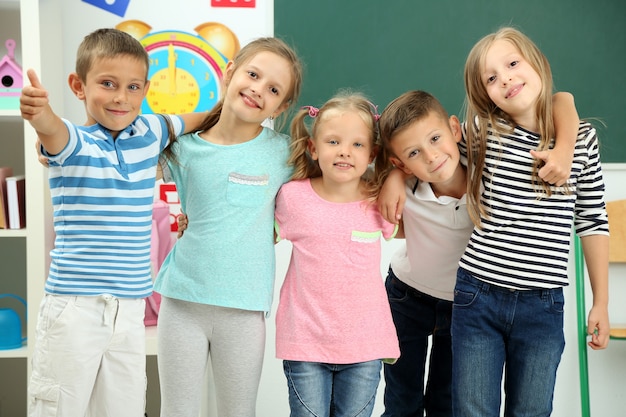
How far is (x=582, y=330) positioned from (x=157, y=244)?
153cm

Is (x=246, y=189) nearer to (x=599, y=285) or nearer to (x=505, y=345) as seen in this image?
(x=505, y=345)

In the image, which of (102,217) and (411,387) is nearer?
(102,217)

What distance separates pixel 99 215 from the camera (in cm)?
146

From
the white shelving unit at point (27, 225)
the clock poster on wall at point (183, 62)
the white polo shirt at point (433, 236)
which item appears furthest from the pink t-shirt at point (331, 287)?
the clock poster on wall at point (183, 62)

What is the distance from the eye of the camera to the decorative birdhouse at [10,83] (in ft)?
7.83

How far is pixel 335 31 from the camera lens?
8.72 feet

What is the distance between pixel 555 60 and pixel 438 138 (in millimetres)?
1288

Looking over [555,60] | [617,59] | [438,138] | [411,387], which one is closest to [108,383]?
[411,387]

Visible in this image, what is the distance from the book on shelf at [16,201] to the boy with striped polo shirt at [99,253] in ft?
3.12

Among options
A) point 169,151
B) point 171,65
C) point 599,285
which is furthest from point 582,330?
point 171,65

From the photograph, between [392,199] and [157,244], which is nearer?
[392,199]

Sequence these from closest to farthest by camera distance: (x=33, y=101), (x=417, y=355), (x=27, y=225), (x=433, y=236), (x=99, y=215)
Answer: (x=33, y=101) < (x=99, y=215) < (x=433, y=236) < (x=417, y=355) < (x=27, y=225)

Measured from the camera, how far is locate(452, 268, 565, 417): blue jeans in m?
1.52

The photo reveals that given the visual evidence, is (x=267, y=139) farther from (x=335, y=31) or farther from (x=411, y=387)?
(x=335, y=31)
